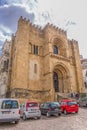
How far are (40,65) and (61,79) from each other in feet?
17.7

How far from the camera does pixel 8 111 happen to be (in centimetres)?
912

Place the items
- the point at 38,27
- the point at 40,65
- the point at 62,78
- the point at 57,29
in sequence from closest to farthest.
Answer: the point at 40,65
the point at 62,78
the point at 38,27
the point at 57,29

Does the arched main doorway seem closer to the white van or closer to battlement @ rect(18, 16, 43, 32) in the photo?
battlement @ rect(18, 16, 43, 32)

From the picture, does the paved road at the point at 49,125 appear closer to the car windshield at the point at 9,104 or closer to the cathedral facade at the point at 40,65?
the car windshield at the point at 9,104

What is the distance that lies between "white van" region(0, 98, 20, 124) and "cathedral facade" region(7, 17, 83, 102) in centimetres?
1063

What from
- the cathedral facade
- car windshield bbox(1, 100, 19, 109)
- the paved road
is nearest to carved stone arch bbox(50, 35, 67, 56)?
the cathedral facade

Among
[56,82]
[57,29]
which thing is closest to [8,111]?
[56,82]

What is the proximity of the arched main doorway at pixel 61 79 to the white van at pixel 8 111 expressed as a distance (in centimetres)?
1722

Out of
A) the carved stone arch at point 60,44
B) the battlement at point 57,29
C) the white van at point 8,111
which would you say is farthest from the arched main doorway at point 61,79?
the white van at point 8,111

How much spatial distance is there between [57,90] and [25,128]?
1856 centimetres

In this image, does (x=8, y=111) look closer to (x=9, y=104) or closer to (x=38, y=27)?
(x=9, y=104)

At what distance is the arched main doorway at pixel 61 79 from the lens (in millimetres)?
26223

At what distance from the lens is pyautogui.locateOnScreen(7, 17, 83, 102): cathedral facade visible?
2172cm

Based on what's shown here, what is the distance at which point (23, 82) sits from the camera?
21.4 m
